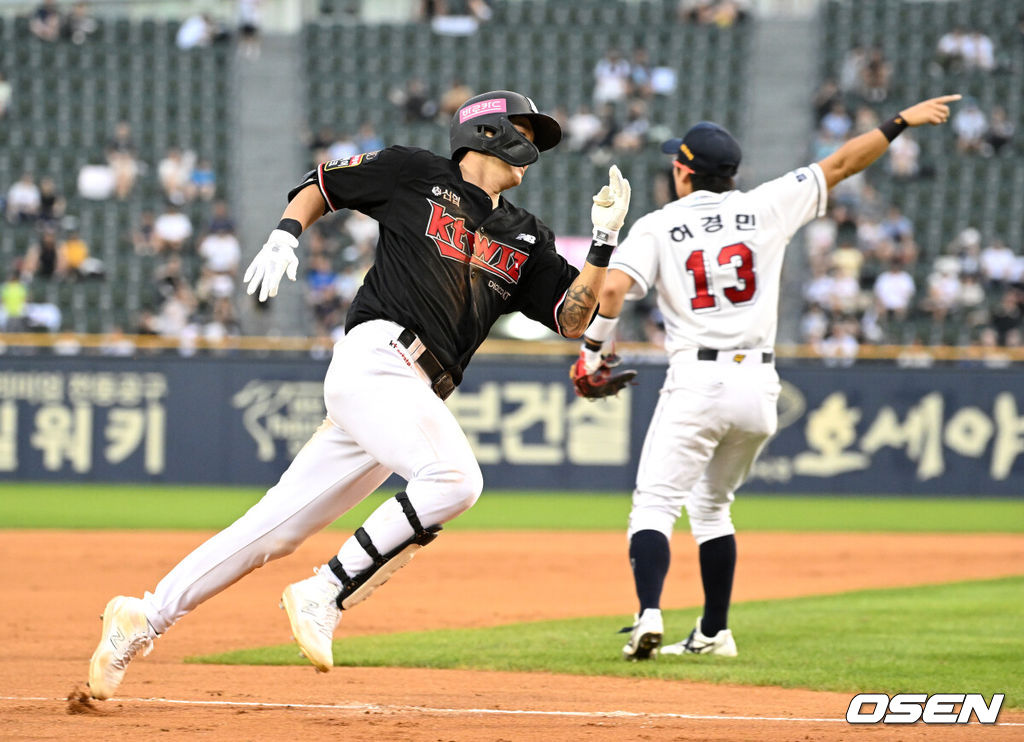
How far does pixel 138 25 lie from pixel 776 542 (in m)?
14.9

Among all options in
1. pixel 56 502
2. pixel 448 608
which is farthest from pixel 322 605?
pixel 56 502

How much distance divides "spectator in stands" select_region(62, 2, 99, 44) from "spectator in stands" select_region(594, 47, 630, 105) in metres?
8.10

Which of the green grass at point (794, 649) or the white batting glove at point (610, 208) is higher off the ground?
the white batting glove at point (610, 208)

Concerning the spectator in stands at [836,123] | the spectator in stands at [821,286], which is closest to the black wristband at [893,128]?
the spectator in stands at [821,286]

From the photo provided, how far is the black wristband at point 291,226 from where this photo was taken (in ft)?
15.9

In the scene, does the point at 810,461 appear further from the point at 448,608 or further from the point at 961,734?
the point at 961,734

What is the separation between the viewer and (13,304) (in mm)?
18438

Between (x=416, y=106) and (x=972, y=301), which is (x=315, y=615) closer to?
(x=972, y=301)

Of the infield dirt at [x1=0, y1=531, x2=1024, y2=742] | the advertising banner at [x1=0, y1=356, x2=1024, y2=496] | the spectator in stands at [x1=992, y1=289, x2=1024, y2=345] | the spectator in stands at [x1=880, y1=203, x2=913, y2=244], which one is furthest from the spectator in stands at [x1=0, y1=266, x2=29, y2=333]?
the spectator in stands at [x1=992, y1=289, x2=1024, y2=345]

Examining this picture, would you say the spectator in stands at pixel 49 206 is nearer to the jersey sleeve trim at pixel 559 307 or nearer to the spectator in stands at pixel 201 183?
the spectator in stands at pixel 201 183

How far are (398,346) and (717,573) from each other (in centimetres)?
240

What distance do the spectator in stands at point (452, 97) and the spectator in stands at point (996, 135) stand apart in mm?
7675

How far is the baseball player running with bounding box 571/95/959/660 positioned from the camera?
624cm

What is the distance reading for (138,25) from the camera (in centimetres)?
2264
